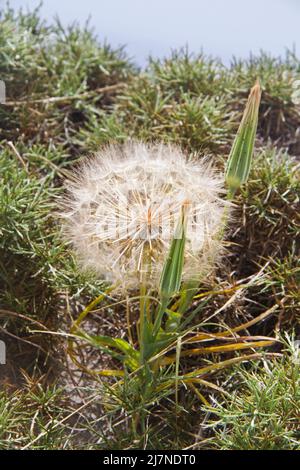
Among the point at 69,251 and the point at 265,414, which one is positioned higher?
the point at 69,251

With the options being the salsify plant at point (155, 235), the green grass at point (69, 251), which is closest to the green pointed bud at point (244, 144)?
the salsify plant at point (155, 235)

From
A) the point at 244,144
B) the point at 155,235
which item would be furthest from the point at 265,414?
the point at 244,144

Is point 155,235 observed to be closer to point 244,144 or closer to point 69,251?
point 244,144

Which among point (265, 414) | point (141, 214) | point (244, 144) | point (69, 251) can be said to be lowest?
point (265, 414)

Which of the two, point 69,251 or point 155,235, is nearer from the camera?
point 155,235

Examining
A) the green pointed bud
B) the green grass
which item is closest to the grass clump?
the green grass

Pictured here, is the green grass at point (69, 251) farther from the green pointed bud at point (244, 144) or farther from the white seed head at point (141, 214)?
the green pointed bud at point (244, 144)

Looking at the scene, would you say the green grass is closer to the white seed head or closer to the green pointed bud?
the white seed head
